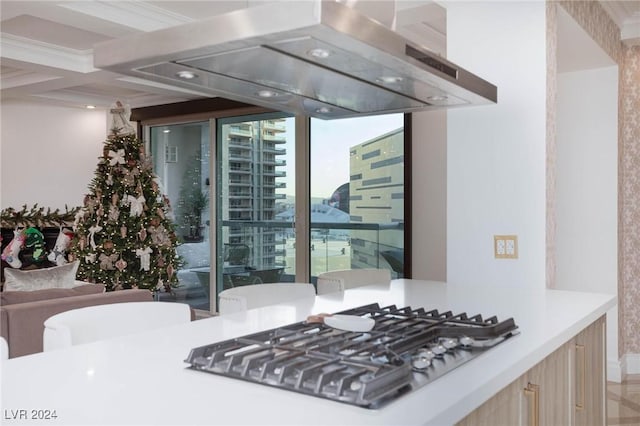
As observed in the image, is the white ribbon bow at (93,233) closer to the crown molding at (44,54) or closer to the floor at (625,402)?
the crown molding at (44,54)

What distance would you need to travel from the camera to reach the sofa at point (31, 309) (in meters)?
3.28

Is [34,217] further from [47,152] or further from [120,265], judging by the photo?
[120,265]

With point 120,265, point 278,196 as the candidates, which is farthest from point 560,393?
point 120,265

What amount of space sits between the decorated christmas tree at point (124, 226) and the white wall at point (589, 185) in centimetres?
377

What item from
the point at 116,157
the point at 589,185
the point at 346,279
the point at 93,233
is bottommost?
the point at 346,279

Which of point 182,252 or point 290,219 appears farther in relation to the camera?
point 182,252

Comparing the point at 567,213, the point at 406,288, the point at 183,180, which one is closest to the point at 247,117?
the point at 183,180

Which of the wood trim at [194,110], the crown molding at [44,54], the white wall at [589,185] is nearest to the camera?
the white wall at [589,185]

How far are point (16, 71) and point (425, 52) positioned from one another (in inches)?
216

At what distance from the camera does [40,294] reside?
3.60m

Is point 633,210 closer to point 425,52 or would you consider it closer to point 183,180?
point 425,52

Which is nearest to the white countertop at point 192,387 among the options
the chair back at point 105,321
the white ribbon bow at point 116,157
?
the chair back at point 105,321

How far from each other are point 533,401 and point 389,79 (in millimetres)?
948

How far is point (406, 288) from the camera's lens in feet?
8.71
